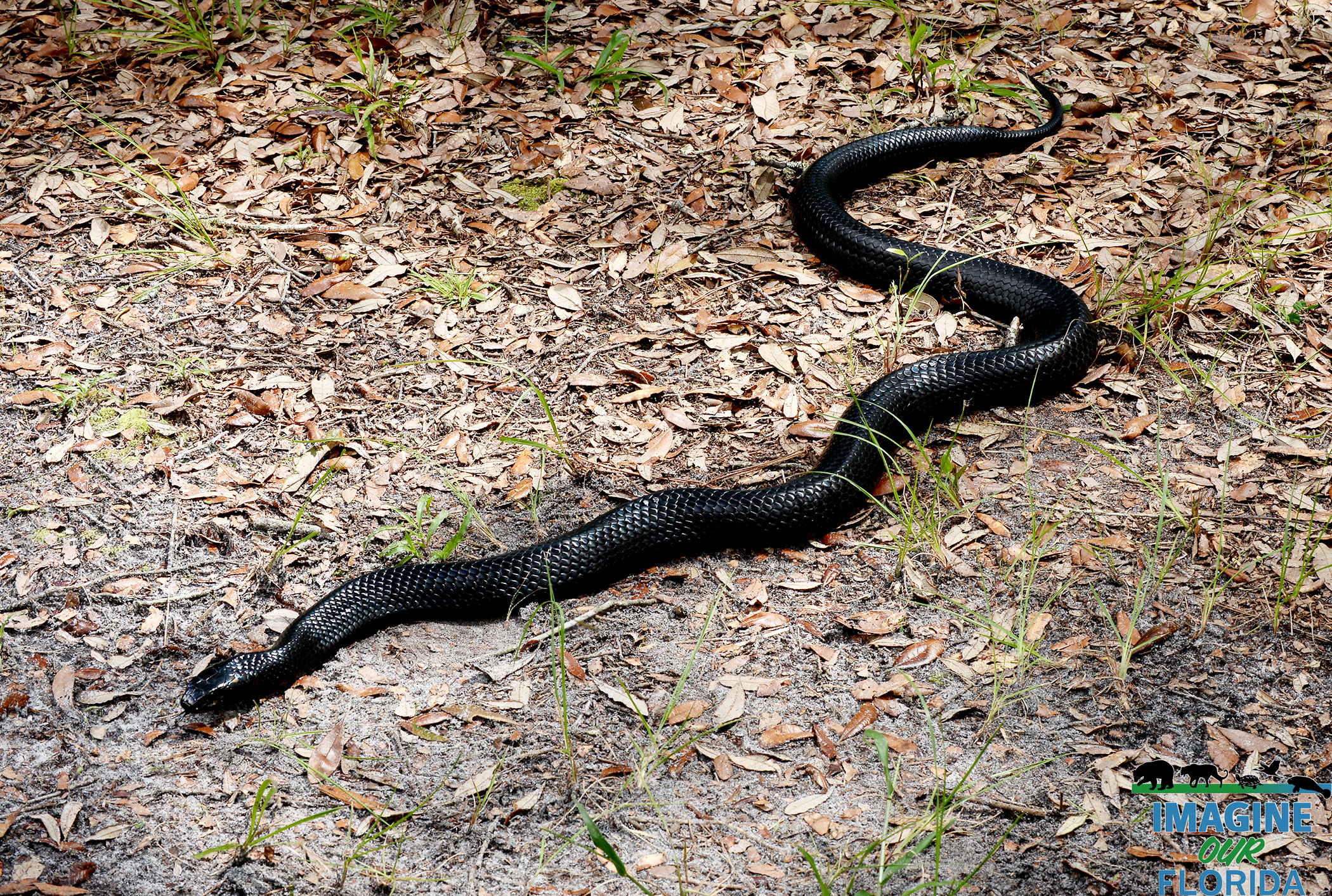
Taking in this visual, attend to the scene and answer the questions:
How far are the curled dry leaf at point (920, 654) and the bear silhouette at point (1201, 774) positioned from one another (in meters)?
0.81

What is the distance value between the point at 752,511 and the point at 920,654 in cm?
85

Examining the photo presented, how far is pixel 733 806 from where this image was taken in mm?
2971

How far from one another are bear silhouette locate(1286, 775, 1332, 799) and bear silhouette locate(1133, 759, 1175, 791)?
1.07 ft

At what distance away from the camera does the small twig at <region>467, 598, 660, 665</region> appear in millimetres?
3547

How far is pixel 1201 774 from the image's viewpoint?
9.53ft

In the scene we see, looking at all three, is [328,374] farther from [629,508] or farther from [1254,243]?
[1254,243]

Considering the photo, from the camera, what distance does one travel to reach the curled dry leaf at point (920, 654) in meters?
3.36

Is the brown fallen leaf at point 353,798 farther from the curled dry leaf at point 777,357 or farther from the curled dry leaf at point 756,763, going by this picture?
the curled dry leaf at point 777,357

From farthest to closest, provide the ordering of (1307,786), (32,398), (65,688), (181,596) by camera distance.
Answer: (32,398) → (181,596) → (65,688) → (1307,786)

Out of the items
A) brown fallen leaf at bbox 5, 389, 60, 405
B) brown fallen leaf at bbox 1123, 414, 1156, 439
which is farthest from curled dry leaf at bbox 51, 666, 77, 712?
brown fallen leaf at bbox 1123, 414, 1156, 439

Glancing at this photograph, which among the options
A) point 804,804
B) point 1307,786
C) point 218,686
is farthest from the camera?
point 218,686

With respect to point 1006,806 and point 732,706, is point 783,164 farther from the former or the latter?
A: point 1006,806

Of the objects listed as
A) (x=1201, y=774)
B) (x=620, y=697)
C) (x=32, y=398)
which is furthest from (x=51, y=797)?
(x=1201, y=774)

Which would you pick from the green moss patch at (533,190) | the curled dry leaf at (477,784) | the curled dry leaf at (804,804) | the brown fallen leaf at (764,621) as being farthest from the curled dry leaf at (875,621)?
the green moss patch at (533,190)
